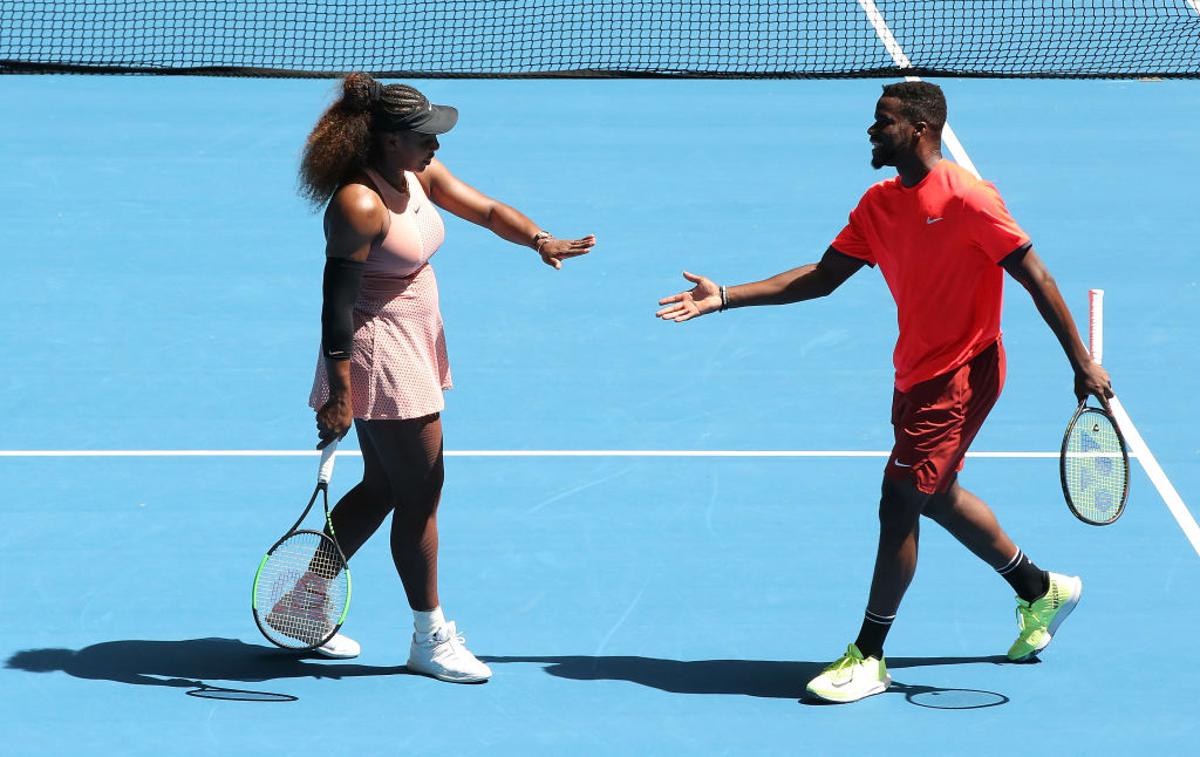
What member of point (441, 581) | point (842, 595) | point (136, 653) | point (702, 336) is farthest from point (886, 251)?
point (702, 336)

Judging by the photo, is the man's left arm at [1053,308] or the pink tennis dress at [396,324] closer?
the man's left arm at [1053,308]

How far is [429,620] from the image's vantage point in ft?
19.5

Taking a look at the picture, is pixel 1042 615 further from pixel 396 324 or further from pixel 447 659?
pixel 396 324

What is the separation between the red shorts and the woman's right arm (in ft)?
5.66

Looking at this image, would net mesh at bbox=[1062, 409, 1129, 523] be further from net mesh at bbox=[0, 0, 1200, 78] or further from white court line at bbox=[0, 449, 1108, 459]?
net mesh at bbox=[0, 0, 1200, 78]

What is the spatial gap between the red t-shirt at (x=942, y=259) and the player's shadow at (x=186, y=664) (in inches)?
79.7

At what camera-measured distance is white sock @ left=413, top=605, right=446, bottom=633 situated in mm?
5930

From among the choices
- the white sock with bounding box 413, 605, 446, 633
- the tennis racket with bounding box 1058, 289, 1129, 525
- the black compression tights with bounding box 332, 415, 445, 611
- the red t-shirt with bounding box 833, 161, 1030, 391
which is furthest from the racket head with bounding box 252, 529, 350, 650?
the tennis racket with bounding box 1058, 289, 1129, 525

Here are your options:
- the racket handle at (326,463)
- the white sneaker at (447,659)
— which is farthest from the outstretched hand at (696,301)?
the white sneaker at (447,659)

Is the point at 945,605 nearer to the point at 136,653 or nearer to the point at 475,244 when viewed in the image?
the point at 136,653

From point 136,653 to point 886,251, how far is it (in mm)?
2809

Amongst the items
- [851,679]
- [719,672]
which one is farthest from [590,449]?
[851,679]

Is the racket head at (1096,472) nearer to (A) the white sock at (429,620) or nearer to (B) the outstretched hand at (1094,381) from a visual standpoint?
(B) the outstretched hand at (1094,381)

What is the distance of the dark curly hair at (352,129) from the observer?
18.3ft
